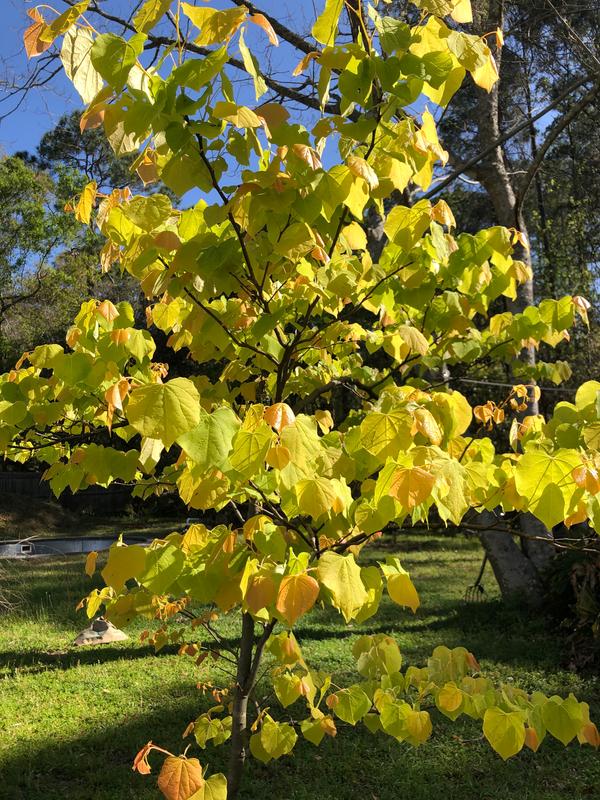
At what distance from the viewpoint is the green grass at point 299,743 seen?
117 inches

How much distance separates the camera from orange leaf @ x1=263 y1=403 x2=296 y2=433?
0.98m

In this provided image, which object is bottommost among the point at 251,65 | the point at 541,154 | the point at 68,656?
the point at 68,656

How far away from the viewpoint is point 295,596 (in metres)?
0.95

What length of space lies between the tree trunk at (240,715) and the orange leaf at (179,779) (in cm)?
48

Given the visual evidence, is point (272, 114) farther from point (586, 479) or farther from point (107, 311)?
point (586, 479)

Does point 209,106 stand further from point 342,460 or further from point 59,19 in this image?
point 342,460

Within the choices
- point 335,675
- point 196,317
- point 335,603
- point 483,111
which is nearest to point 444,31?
point 196,317

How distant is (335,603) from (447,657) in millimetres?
703

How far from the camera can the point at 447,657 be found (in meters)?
1.57

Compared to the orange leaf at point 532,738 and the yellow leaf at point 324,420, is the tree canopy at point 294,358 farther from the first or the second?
the yellow leaf at point 324,420

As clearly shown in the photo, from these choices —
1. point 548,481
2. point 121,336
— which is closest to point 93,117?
point 121,336

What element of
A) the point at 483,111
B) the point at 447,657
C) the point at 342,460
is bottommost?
the point at 447,657

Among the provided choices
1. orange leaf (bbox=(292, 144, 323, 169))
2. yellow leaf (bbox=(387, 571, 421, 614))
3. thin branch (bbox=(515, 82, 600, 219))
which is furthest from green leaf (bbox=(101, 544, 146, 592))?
thin branch (bbox=(515, 82, 600, 219))

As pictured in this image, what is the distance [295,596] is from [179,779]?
44 cm
